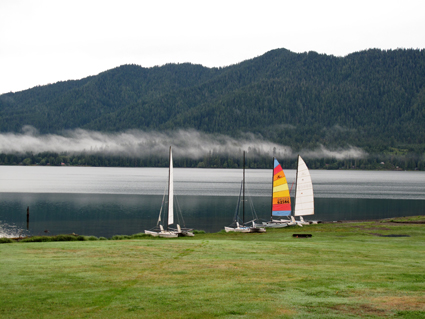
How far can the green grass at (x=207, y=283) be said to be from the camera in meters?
11.4

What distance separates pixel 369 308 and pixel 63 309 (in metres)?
8.03

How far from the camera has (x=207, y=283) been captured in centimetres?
1438

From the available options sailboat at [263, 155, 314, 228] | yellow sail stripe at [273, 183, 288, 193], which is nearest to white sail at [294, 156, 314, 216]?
sailboat at [263, 155, 314, 228]

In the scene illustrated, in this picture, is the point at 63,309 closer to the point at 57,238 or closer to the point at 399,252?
the point at 399,252

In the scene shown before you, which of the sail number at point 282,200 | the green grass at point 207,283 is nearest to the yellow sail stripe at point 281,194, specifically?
the sail number at point 282,200

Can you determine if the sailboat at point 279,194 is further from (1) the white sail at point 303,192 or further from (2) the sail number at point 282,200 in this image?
(1) the white sail at point 303,192

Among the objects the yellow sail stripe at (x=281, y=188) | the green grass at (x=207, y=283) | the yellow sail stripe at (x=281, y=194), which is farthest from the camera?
the yellow sail stripe at (x=281, y=194)

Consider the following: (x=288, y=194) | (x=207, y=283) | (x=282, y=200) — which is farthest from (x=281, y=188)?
(x=207, y=283)

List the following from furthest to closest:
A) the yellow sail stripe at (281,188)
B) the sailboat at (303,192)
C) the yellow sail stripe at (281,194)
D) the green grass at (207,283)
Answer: the sailboat at (303,192), the yellow sail stripe at (281,194), the yellow sail stripe at (281,188), the green grass at (207,283)

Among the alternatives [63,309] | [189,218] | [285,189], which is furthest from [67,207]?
[63,309]

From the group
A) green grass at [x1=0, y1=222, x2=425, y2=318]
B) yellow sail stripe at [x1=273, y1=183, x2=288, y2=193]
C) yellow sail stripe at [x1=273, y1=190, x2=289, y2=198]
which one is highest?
yellow sail stripe at [x1=273, y1=183, x2=288, y2=193]

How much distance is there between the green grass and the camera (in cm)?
1135

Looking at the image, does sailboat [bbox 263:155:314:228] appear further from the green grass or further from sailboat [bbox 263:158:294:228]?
the green grass

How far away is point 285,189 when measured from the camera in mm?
50906
